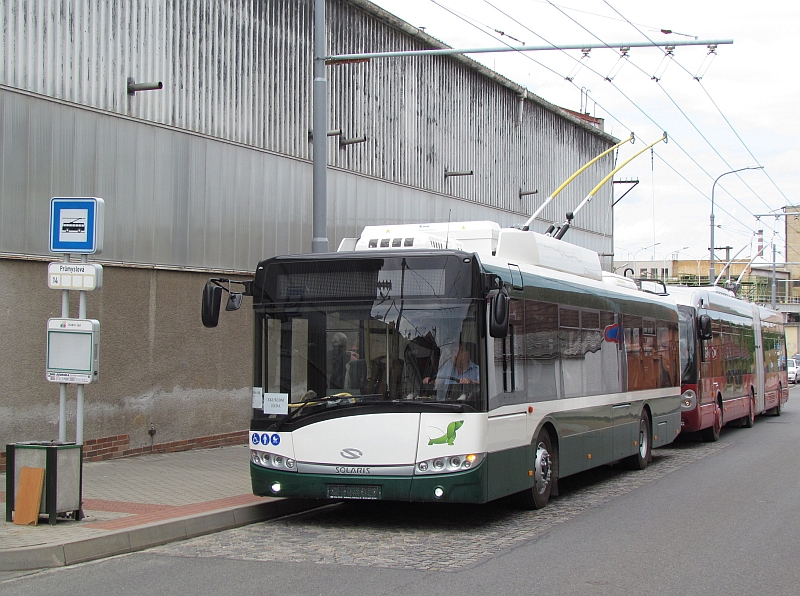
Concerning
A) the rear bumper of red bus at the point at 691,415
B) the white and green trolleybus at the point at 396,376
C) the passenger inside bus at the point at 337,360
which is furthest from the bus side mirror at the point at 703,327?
the passenger inside bus at the point at 337,360

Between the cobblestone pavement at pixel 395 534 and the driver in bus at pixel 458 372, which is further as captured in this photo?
the driver in bus at pixel 458 372

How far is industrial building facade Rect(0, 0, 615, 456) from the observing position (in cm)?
1270

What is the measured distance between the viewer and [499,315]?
30.1 ft

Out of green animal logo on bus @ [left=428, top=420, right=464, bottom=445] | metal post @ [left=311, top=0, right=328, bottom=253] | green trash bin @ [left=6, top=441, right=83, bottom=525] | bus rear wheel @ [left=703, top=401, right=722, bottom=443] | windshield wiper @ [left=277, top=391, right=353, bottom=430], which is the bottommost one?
bus rear wheel @ [left=703, top=401, right=722, bottom=443]

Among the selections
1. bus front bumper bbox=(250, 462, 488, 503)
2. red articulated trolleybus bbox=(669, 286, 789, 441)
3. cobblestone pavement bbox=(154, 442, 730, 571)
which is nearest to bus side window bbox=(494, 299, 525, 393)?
bus front bumper bbox=(250, 462, 488, 503)

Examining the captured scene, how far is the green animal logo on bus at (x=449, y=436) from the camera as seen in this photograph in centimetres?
937

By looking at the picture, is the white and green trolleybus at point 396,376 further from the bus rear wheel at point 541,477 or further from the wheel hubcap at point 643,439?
the wheel hubcap at point 643,439

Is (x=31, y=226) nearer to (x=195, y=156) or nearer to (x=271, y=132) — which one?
(x=195, y=156)

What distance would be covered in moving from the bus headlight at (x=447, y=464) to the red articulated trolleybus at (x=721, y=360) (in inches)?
410

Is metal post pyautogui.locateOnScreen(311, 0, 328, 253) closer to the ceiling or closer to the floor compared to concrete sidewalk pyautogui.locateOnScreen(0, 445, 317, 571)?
Result: closer to the ceiling

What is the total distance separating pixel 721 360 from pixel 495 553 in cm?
1389

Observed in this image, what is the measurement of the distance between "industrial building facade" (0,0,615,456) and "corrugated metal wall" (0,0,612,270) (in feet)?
0.09

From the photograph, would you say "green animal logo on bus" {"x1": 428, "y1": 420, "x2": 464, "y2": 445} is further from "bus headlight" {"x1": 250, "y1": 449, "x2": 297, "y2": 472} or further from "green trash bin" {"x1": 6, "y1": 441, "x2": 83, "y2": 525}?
"green trash bin" {"x1": 6, "y1": 441, "x2": 83, "y2": 525}

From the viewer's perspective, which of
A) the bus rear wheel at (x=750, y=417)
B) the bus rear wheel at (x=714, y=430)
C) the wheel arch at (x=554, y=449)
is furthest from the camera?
the bus rear wheel at (x=750, y=417)
